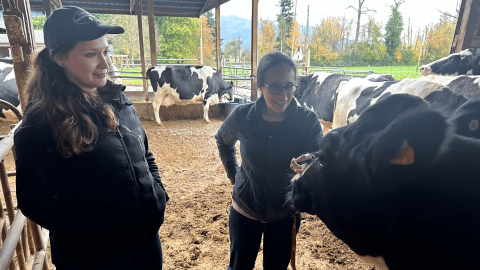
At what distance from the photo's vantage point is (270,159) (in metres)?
1.61

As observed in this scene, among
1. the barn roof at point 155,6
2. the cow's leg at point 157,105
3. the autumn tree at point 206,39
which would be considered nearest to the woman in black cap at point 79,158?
the cow's leg at point 157,105

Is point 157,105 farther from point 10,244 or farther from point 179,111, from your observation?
point 10,244

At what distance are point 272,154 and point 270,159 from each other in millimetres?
31

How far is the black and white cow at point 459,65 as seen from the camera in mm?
4035

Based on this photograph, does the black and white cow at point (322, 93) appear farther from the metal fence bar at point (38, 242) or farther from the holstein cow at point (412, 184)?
the metal fence bar at point (38, 242)

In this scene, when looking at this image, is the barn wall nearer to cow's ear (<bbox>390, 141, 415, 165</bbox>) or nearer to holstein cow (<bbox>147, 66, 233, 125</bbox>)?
holstein cow (<bbox>147, 66, 233, 125</bbox>)

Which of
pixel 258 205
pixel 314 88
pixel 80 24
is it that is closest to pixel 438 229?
pixel 258 205

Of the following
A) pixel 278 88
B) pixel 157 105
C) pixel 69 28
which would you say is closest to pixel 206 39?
pixel 157 105

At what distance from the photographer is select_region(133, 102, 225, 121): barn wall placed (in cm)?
844

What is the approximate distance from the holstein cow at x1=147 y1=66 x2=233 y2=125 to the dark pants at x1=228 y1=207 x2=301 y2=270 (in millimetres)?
6765

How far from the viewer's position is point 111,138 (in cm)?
116

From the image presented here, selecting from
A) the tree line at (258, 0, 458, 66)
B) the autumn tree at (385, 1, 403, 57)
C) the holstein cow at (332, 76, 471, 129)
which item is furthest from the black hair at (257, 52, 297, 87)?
the autumn tree at (385, 1, 403, 57)

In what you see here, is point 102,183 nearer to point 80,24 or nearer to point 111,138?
point 111,138

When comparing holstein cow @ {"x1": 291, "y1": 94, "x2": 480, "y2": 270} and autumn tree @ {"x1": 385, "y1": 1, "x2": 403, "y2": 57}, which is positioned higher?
autumn tree @ {"x1": 385, "y1": 1, "x2": 403, "y2": 57}
